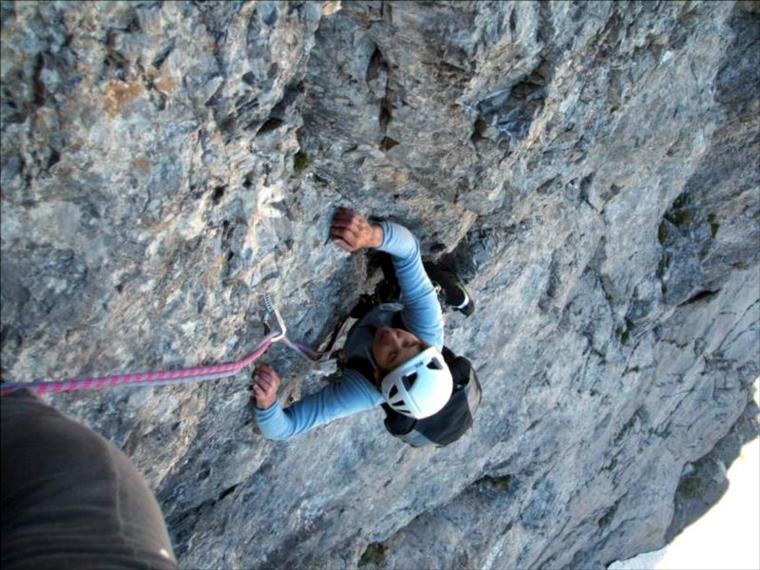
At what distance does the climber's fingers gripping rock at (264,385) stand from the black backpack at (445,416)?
578mm

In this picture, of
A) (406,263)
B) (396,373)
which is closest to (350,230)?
(406,263)

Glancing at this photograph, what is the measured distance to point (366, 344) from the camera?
192 inches

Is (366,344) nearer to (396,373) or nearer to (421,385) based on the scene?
(396,373)

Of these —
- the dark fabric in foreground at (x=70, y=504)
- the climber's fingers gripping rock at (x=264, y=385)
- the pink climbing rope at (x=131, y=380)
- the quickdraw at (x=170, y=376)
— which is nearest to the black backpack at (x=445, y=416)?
the climber's fingers gripping rock at (x=264, y=385)

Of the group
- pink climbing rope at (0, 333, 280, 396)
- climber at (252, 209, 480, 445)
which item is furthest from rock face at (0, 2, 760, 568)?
climber at (252, 209, 480, 445)

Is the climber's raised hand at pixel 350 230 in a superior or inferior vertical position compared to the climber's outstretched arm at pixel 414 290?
superior

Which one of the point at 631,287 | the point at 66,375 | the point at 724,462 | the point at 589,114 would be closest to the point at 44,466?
the point at 66,375

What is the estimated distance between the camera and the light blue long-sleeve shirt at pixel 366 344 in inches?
186

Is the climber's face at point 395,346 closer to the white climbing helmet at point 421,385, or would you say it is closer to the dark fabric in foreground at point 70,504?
the white climbing helmet at point 421,385

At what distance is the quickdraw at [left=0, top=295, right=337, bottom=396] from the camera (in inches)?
123

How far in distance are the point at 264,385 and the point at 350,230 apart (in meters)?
1.19

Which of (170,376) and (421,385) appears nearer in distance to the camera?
(170,376)

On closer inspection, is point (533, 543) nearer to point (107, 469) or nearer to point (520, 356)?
point (520, 356)

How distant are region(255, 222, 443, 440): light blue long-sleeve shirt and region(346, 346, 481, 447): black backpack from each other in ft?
0.37
